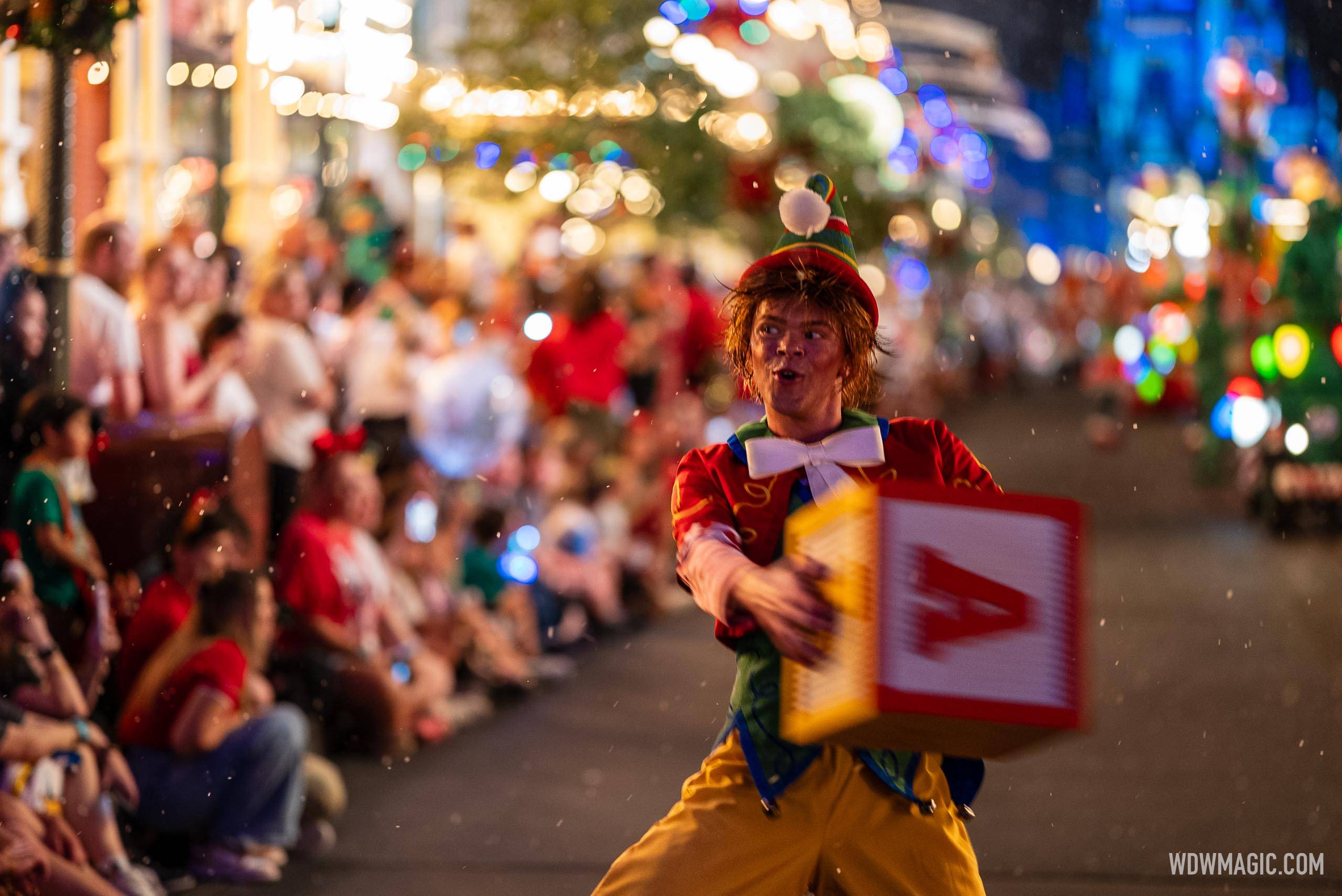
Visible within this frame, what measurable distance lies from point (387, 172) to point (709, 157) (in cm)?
451

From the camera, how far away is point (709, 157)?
994 cm

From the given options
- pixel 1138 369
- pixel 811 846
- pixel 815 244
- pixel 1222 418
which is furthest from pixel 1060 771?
pixel 1138 369

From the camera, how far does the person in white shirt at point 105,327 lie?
465 cm

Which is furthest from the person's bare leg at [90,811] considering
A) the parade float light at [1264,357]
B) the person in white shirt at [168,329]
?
the parade float light at [1264,357]

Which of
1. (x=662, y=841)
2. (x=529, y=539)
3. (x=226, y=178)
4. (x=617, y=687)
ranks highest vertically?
(x=226, y=178)

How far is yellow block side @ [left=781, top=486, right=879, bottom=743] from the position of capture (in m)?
2.01

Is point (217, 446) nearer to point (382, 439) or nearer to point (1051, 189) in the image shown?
point (382, 439)

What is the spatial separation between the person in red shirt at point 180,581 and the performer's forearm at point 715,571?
8.28ft

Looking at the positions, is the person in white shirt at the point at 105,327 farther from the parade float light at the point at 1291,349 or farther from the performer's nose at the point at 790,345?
the parade float light at the point at 1291,349

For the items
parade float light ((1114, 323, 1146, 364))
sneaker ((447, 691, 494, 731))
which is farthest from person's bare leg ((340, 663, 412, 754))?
parade float light ((1114, 323, 1146, 364))

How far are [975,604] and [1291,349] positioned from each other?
9.41 metres

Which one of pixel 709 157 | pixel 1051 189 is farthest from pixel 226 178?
pixel 1051 189

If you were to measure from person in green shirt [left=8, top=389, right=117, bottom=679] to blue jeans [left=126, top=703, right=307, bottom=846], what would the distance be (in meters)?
0.42

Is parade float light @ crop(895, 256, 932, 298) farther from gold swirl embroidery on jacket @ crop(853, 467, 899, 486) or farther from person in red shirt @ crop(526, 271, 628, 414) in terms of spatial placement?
gold swirl embroidery on jacket @ crop(853, 467, 899, 486)
